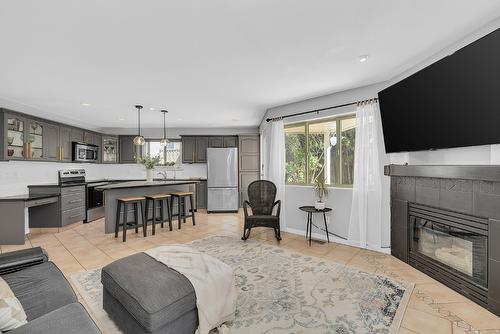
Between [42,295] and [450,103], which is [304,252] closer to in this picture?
[450,103]

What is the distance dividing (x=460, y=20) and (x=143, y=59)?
123 inches

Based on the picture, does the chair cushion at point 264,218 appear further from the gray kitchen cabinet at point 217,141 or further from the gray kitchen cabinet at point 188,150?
the gray kitchen cabinet at point 188,150

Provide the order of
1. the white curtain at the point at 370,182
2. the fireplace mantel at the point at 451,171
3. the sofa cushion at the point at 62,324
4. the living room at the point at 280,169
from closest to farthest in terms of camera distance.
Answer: the sofa cushion at the point at 62,324 → the living room at the point at 280,169 → the fireplace mantel at the point at 451,171 → the white curtain at the point at 370,182

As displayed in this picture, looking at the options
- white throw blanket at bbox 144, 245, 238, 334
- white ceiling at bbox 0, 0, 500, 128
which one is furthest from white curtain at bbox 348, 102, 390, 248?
white throw blanket at bbox 144, 245, 238, 334

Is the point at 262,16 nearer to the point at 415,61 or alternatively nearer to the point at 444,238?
the point at 415,61

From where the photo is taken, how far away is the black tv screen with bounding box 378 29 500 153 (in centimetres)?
201

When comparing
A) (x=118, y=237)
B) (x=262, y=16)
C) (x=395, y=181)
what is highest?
(x=262, y=16)

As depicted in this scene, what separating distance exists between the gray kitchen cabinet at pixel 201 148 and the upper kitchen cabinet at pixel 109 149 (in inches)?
95.9

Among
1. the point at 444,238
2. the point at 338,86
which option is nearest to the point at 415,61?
the point at 338,86

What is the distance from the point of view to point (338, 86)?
3.73 metres

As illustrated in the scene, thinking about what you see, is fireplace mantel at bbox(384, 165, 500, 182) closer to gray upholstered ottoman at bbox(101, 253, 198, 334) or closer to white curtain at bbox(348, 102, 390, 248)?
white curtain at bbox(348, 102, 390, 248)

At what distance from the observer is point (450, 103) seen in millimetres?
2396

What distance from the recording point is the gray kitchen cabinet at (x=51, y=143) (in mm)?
5141

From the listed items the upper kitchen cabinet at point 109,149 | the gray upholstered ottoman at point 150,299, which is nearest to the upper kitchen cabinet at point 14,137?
the upper kitchen cabinet at point 109,149
